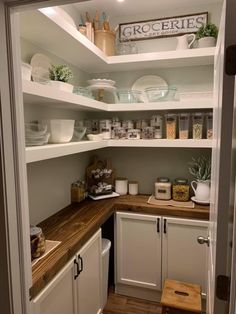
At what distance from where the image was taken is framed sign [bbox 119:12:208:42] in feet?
7.28

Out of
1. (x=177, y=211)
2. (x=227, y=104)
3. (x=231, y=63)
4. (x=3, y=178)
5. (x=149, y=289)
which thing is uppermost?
(x=231, y=63)

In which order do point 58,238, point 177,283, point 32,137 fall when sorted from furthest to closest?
point 177,283 → point 58,238 → point 32,137

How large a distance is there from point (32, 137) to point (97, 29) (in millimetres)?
1393

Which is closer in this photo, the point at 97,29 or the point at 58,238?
the point at 58,238

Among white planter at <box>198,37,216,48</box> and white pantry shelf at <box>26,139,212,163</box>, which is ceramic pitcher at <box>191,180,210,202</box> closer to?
white pantry shelf at <box>26,139,212,163</box>

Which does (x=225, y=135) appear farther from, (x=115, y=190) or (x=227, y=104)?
(x=115, y=190)

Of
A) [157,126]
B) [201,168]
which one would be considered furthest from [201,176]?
[157,126]

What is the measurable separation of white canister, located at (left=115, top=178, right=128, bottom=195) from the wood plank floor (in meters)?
1.01

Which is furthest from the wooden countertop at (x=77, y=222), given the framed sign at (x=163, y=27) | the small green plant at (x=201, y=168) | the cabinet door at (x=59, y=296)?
the framed sign at (x=163, y=27)

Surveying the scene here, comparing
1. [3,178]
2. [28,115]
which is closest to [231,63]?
[3,178]

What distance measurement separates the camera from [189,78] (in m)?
2.38

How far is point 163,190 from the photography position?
2.34 metres

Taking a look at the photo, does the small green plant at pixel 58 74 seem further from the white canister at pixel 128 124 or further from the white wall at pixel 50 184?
the white canister at pixel 128 124

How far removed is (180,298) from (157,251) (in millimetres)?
417
